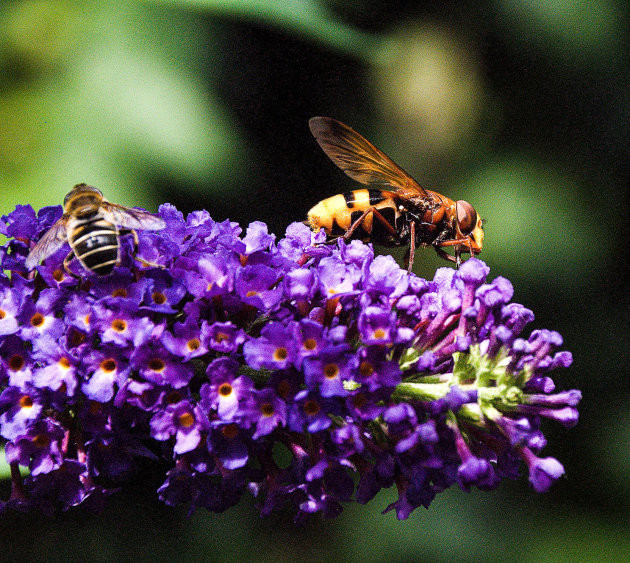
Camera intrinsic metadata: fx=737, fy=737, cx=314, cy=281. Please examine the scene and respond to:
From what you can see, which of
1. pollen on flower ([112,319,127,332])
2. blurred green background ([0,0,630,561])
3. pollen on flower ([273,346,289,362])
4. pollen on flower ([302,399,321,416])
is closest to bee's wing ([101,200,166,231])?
pollen on flower ([112,319,127,332])

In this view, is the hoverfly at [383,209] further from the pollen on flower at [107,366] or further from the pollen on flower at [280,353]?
the pollen on flower at [107,366]

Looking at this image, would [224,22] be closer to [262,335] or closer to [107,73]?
[107,73]

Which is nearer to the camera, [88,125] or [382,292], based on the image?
[382,292]

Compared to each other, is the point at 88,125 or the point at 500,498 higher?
the point at 88,125

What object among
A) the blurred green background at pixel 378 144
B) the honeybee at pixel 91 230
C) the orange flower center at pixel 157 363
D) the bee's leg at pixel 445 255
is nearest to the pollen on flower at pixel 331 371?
the orange flower center at pixel 157 363

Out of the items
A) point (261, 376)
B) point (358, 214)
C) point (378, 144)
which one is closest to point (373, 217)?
point (358, 214)

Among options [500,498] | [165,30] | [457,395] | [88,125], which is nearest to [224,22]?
[165,30]

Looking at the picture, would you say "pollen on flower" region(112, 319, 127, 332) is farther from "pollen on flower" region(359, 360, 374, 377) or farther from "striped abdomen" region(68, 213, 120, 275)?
"pollen on flower" region(359, 360, 374, 377)
